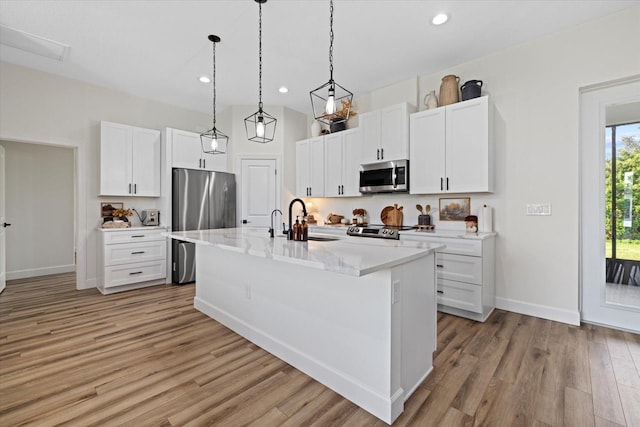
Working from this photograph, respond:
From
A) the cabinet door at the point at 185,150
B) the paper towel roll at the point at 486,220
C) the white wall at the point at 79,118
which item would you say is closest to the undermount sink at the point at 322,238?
the paper towel roll at the point at 486,220

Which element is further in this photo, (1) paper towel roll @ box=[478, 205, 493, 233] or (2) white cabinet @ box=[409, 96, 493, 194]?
(1) paper towel roll @ box=[478, 205, 493, 233]

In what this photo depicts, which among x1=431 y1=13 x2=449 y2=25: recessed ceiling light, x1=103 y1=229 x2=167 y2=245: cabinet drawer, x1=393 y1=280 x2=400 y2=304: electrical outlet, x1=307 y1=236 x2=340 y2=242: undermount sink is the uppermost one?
x1=431 y1=13 x2=449 y2=25: recessed ceiling light

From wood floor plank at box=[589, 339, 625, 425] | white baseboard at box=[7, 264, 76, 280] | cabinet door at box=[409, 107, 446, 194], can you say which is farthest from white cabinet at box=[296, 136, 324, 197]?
white baseboard at box=[7, 264, 76, 280]

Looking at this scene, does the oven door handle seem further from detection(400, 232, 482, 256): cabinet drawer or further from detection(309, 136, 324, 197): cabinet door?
detection(309, 136, 324, 197): cabinet door

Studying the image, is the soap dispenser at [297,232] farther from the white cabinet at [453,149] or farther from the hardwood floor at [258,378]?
the white cabinet at [453,149]

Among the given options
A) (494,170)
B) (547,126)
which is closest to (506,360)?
(494,170)

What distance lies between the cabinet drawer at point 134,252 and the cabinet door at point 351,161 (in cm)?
293

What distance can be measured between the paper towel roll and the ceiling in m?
1.79

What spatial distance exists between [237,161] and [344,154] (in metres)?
1.93

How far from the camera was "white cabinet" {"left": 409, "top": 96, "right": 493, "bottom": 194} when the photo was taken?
122 inches

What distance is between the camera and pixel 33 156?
4777 millimetres

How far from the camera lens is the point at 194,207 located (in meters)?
4.61

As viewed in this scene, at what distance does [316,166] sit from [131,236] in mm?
2957

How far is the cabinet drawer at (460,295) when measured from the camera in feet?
9.51
